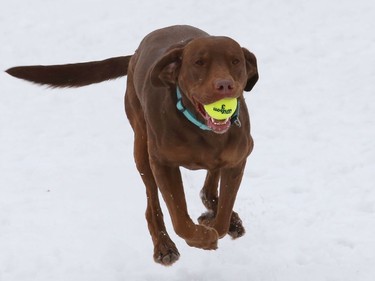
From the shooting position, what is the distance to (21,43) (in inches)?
399

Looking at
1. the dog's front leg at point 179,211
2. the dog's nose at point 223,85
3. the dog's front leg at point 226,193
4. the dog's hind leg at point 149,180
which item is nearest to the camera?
the dog's nose at point 223,85

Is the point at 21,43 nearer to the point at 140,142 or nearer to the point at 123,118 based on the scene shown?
the point at 123,118

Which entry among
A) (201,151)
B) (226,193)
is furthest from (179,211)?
(201,151)

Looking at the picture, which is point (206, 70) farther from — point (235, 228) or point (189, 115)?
point (235, 228)

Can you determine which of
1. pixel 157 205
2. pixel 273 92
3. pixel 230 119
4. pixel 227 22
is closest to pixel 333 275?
pixel 157 205

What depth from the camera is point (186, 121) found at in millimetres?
4090

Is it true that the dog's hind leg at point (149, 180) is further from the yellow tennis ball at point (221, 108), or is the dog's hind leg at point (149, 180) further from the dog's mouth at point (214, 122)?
the yellow tennis ball at point (221, 108)

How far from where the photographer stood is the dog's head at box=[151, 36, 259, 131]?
146 inches

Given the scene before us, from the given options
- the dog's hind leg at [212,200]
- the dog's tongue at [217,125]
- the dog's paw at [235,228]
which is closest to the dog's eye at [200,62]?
the dog's tongue at [217,125]

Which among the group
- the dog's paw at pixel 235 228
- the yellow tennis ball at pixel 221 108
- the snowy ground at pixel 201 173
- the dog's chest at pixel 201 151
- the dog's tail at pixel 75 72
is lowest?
the snowy ground at pixel 201 173

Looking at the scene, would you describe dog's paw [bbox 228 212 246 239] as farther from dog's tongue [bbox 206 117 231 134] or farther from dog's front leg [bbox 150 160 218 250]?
dog's tongue [bbox 206 117 231 134]

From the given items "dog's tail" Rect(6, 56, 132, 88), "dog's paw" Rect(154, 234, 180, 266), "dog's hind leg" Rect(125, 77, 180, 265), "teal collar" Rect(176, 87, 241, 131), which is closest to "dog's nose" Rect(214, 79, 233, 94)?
"teal collar" Rect(176, 87, 241, 131)

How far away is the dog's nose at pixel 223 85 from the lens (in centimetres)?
363

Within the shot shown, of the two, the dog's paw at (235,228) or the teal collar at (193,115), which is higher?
the teal collar at (193,115)
